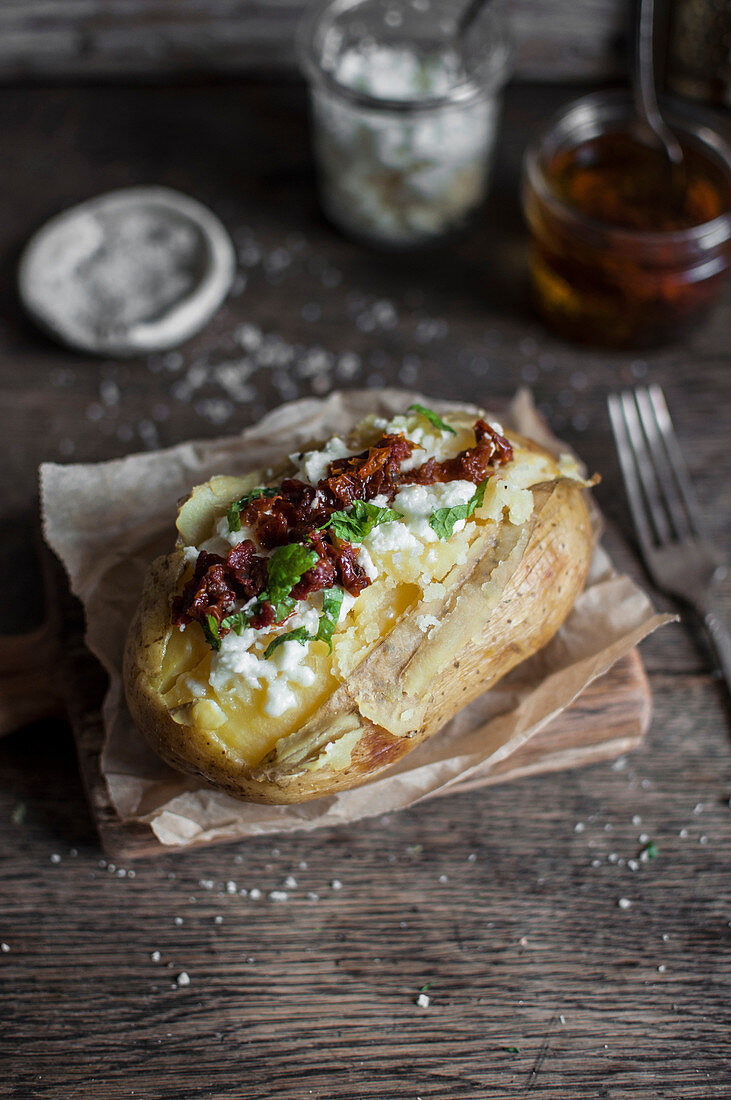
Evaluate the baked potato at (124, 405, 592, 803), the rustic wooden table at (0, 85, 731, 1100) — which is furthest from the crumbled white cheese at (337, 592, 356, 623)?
the rustic wooden table at (0, 85, 731, 1100)

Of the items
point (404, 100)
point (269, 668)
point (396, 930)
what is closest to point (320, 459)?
point (269, 668)

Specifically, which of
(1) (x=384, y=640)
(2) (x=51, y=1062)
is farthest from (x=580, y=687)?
(2) (x=51, y=1062)

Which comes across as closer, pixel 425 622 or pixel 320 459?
pixel 425 622

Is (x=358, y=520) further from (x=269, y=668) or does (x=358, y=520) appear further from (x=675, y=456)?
(x=675, y=456)

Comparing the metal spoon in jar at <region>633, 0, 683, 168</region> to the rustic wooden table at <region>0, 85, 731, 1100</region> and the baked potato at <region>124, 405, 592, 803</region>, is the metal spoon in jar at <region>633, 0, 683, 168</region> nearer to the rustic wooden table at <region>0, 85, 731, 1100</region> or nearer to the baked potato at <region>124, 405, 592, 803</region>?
the rustic wooden table at <region>0, 85, 731, 1100</region>

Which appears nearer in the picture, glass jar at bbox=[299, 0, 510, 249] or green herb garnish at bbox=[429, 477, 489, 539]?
green herb garnish at bbox=[429, 477, 489, 539]

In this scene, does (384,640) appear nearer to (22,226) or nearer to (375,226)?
(375,226)
